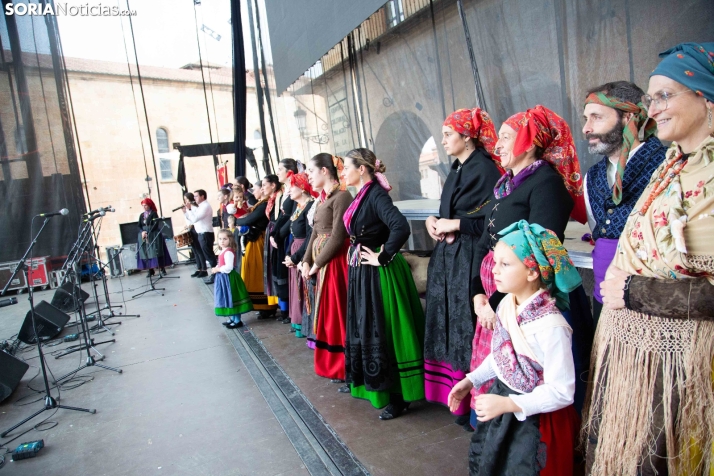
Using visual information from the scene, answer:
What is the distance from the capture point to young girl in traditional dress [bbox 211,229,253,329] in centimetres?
456

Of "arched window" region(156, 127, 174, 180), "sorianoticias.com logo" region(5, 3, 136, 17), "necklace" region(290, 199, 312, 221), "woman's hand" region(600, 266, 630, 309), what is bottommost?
"woman's hand" region(600, 266, 630, 309)

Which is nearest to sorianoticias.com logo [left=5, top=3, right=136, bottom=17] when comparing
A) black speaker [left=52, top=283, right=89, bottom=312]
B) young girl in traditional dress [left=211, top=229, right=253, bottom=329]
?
black speaker [left=52, top=283, right=89, bottom=312]

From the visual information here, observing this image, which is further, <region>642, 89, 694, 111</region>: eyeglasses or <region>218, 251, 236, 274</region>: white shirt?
<region>218, 251, 236, 274</region>: white shirt

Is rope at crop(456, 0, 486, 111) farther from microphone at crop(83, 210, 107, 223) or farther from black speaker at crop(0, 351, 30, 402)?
black speaker at crop(0, 351, 30, 402)

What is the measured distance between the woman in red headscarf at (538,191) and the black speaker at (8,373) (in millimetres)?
3689

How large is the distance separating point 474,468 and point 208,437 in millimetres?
1814

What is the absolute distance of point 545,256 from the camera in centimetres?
124

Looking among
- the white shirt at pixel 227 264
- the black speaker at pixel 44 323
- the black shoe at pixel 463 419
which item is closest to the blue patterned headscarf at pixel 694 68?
the black shoe at pixel 463 419

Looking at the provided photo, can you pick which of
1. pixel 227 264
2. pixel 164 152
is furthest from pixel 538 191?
pixel 164 152

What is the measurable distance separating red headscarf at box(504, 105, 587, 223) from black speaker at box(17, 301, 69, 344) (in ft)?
16.8

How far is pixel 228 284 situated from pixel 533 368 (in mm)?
3858

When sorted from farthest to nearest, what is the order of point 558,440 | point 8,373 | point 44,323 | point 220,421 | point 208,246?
1. point 208,246
2. point 44,323
3. point 8,373
4. point 220,421
5. point 558,440

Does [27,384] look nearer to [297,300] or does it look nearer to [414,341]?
[297,300]

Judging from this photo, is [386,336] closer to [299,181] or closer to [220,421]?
[220,421]
